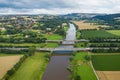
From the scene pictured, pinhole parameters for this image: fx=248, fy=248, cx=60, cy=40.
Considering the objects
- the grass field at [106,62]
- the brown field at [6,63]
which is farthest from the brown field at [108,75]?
the brown field at [6,63]

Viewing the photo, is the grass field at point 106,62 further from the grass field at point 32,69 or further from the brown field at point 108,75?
the grass field at point 32,69

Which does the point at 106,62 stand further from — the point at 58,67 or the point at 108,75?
the point at 58,67

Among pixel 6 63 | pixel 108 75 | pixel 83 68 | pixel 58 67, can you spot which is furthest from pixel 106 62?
pixel 6 63

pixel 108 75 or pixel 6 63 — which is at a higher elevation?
pixel 6 63

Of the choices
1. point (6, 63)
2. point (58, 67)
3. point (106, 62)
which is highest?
point (6, 63)

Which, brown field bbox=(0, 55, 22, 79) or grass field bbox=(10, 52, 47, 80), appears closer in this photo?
grass field bbox=(10, 52, 47, 80)

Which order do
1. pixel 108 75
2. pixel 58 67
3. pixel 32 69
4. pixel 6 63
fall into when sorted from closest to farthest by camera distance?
1. pixel 108 75
2. pixel 32 69
3. pixel 58 67
4. pixel 6 63

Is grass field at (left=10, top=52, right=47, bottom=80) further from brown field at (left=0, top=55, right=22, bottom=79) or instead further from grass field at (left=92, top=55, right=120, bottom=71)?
grass field at (left=92, top=55, right=120, bottom=71)

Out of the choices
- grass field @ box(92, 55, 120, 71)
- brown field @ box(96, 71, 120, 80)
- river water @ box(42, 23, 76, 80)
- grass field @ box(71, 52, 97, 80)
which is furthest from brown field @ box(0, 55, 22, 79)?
brown field @ box(96, 71, 120, 80)
